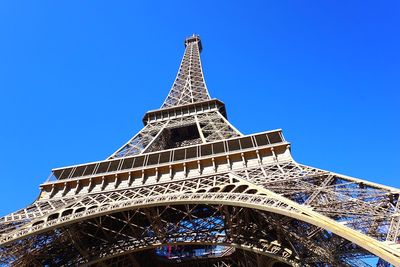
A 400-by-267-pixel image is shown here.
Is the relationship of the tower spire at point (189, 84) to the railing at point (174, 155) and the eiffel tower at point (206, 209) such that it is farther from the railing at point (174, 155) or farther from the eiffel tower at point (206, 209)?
the railing at point (174, 155)

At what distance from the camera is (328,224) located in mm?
10312

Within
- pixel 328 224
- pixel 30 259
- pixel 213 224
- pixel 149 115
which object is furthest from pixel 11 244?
pixel 149 115

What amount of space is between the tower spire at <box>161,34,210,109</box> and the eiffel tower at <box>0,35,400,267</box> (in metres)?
12.0

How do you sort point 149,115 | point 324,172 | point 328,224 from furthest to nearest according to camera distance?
1. point 149,115
2. point 324,172
3. point 328,224

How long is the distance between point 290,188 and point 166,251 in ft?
53.8

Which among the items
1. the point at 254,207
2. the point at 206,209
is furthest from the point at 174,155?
the point at 254,207

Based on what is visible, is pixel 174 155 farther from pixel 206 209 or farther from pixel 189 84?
pixel 189 84

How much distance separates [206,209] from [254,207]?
19.2 ft

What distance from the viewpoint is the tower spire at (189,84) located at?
109 feet

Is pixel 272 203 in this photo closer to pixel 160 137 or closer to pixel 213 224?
pixel 213 224

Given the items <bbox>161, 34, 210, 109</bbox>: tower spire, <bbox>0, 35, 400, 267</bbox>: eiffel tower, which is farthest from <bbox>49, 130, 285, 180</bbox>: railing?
<bbox>161, 34, 210, 109</bbox>: tower spire

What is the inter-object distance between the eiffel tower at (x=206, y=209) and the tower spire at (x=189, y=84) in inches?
473

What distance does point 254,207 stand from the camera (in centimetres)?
1298

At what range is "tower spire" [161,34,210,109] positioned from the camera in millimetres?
33344
